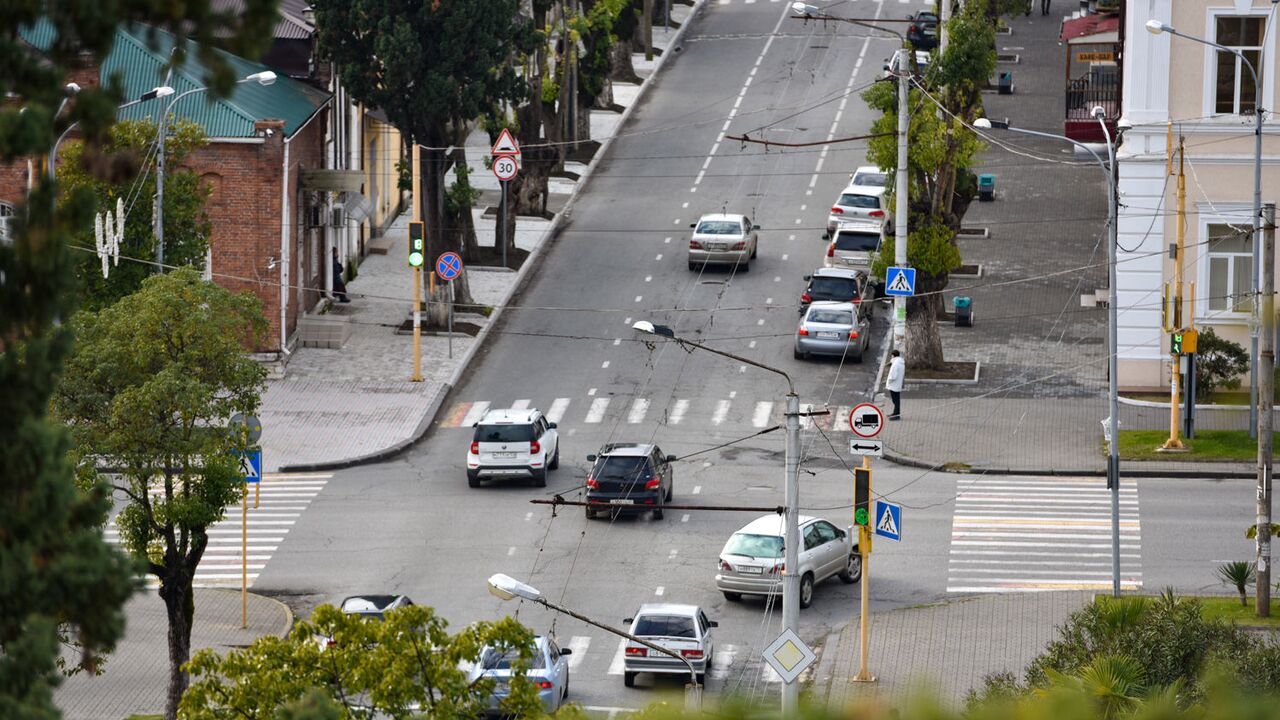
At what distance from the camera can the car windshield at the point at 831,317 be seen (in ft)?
164

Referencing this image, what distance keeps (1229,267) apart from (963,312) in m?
8.25

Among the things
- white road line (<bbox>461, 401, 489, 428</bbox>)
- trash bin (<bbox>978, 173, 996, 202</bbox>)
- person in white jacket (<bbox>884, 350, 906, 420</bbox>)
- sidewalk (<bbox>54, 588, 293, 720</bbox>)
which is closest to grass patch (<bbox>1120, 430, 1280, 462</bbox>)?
person in white jacket (<bbox>884, 350, 906, 420</bbox>)

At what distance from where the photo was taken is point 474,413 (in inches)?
1836

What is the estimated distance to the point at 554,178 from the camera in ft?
223

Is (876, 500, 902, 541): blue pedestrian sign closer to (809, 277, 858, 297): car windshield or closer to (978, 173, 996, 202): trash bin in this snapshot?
(809, 277, 858, 297): car windshield

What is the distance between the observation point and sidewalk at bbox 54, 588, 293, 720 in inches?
1171

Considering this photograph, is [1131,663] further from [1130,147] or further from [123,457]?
[1130,147]

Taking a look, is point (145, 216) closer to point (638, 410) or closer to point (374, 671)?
point (638, 410)

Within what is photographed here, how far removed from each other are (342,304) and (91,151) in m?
45.1

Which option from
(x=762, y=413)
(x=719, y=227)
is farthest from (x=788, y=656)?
(x=719, y=227)

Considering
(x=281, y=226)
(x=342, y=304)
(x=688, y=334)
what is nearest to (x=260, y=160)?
(x=281, y=226)

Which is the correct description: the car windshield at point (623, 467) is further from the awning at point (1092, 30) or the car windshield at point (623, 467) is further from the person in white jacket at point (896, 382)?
the awning at point (1092, 30)

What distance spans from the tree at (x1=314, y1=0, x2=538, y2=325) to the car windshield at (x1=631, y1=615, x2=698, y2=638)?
72.3ft

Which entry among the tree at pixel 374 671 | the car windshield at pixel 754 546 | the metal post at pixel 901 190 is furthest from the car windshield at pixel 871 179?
the tree at pixel 374 671
